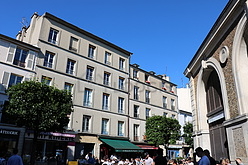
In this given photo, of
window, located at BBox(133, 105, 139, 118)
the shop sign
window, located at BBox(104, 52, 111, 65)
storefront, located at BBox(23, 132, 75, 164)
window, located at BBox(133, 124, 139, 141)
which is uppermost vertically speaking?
window, located at BBox(104, 52, 111, 65)

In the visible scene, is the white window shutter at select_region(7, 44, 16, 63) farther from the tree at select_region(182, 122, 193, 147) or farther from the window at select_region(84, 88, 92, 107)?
the tree at select_region(182, 122, 193, 147)

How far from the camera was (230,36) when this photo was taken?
782 centimetres

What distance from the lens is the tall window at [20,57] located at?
17109 mm

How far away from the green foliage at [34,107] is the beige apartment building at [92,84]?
2.76 m

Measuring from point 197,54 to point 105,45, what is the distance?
1512 cm

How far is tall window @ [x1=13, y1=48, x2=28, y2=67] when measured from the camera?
1711 cm

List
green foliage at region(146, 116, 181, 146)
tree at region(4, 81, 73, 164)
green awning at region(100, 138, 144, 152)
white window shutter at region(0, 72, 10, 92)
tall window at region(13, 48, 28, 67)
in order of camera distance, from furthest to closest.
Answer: green foliage at region(146, 116, 181, 146) → green awning at region(100, 138, 144, 152) → tall window at region(13, 48, 28, 67) → white window shutter at region(0, 72, 10, 92) → tree at region(4, 81, 73, 164)

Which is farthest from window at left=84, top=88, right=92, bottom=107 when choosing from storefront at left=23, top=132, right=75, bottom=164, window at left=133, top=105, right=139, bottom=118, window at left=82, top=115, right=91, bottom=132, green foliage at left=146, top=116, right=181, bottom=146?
green foliage at left=146, top=116, right=181, bottom=146

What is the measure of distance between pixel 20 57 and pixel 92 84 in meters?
7.24

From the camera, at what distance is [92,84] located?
21688 millimetres

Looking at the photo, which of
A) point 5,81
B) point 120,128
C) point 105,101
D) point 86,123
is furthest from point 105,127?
point 5,81

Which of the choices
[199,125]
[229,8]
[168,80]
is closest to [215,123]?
[199,125]

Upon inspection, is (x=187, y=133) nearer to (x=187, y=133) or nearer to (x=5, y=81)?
(x=187, y=133)

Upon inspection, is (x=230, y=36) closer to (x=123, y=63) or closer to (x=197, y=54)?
(x=197, y=54)
